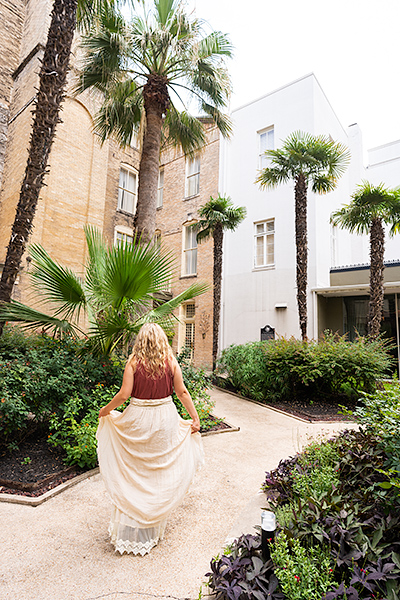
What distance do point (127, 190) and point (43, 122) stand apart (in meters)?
11.6

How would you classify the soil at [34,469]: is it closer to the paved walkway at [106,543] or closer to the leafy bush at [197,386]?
the paved walkway at [106,543]

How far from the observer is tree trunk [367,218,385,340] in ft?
32.0

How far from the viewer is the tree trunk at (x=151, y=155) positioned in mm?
7305

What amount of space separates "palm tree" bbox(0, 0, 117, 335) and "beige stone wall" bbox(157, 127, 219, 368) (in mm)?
8988

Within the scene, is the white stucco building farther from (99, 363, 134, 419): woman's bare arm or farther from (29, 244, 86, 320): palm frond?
(99, 363, 134, 419): woman's bare arm

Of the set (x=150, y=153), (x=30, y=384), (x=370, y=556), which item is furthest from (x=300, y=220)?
(x=370, y=556)

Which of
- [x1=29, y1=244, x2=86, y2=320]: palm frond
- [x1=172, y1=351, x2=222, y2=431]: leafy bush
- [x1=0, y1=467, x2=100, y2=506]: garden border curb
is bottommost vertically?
[x1=0, y1=467, x2=100, y2=506]: garden border curb

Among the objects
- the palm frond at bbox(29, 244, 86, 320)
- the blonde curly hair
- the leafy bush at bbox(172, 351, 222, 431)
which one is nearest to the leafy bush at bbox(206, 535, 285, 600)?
the blonde curly hair

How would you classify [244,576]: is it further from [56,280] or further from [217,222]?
[217,222]

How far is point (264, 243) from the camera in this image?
1462 cm

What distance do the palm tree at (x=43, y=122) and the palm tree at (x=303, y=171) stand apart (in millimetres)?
7052

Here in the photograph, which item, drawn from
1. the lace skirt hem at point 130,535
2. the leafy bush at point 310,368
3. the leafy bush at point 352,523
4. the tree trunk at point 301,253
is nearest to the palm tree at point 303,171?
the tree trunk at point 301,253

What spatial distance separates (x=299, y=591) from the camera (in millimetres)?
1833

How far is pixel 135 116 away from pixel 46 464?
8.46 meters
